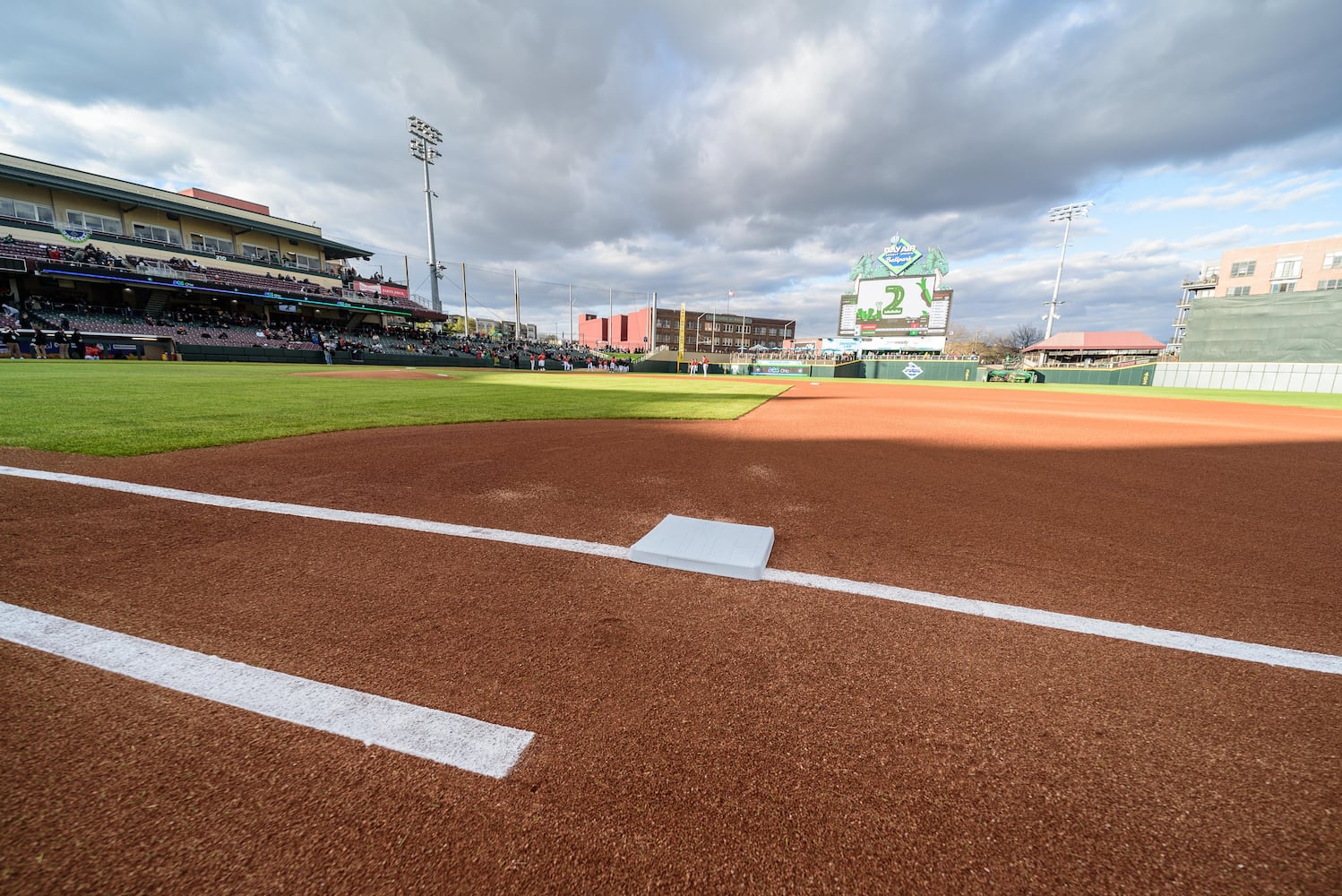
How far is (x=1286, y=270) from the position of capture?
156 ft

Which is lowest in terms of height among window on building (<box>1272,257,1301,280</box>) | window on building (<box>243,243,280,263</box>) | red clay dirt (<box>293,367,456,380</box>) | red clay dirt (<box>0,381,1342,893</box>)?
red clay dirt (<box>0,381,1342,893</box>)

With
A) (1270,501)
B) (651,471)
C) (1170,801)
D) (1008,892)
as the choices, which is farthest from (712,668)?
(1270,501)

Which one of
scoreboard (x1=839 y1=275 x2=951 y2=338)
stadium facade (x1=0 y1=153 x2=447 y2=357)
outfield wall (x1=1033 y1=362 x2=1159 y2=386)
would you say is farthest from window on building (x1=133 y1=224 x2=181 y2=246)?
outfield wall (x1=1033 y1=362 x2=1159 y2=386)

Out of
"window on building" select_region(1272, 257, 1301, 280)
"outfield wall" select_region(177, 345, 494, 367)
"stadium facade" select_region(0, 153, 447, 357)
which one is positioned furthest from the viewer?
"window on building" select_region(1272, 257, 1301, 280)

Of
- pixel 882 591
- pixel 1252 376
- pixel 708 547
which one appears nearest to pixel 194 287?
pixel 708 547

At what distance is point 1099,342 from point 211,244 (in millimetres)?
92866

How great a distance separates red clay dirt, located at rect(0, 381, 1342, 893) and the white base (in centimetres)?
13

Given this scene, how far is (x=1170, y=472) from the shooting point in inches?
227

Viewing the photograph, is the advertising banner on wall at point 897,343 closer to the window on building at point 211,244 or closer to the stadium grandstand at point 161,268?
the stadium grandstand at point 161,268

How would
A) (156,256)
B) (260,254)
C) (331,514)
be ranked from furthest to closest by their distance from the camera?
(260,254)
(156,256)
(331,514)

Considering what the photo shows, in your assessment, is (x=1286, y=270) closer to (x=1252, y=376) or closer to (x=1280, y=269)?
(x=1280, y=269)

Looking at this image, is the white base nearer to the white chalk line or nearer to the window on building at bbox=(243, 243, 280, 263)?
the white chalk line

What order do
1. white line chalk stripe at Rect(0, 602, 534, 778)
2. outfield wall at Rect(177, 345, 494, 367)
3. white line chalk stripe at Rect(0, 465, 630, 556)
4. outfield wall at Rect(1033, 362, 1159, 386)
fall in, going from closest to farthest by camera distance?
1. white line chalk stripe at Rect(0, 602, 534, 778)
2. white line chalk stripe at Rect(0, 465, 630, 556)
3. outfield wall at Rect(177, 345, 494, 367)
4. outfield wall at Rect(1033, 362, 1159, 386)

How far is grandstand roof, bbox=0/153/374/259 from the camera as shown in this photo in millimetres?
33531
